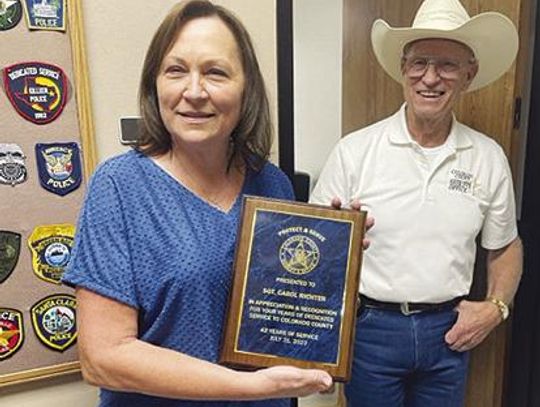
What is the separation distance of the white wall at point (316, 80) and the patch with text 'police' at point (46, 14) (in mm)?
1714

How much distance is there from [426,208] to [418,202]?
2cm

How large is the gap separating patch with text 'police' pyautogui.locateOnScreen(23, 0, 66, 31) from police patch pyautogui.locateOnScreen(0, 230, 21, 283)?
18.6 inches

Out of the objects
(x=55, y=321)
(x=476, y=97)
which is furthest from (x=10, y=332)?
(x=476, y=97)

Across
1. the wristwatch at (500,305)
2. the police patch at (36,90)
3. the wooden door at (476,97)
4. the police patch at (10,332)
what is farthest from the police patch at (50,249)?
the wooden door at (476,97)

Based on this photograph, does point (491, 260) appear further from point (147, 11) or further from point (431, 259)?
point (147, 11)

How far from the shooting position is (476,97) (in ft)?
5.74

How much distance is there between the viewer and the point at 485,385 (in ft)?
6.09

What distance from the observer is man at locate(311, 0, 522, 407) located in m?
1.42

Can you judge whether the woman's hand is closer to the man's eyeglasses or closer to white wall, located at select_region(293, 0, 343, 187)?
the man's eyeglasses

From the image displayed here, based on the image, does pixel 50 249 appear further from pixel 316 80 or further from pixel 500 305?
pixel 316 80

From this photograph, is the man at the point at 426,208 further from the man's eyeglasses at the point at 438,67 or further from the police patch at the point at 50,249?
the police patch at the point at 50,249

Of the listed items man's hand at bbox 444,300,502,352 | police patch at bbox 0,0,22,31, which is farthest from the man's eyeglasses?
police patch at bbox 0,0,22,31

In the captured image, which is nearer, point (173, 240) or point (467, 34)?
point (173, 240)

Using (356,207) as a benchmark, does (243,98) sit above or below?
above
